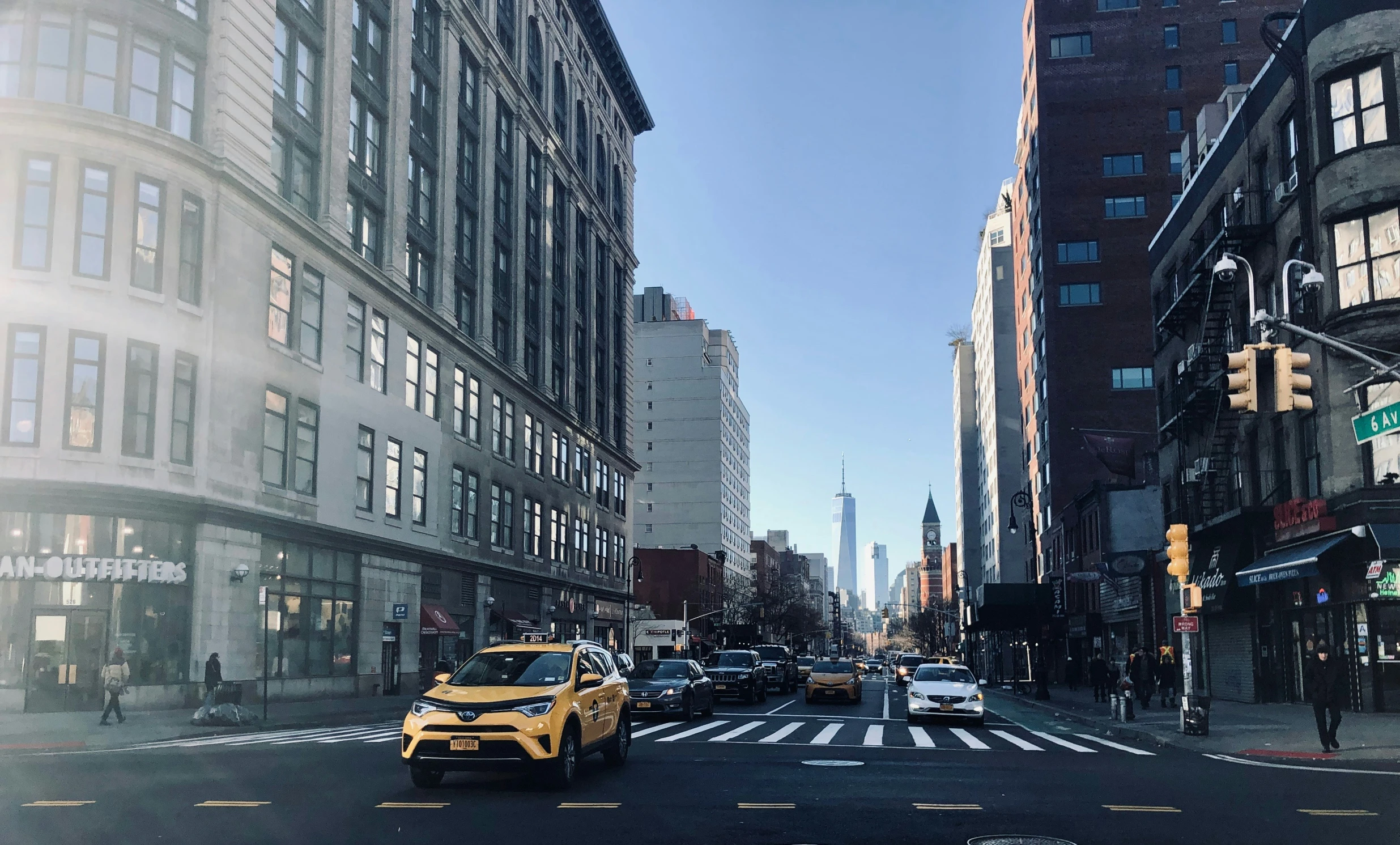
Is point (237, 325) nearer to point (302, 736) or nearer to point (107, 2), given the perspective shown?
point (107, 2)

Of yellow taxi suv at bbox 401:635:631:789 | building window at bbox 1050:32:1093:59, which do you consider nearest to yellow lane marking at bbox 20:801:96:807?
yellow taxi suv at bbox 401:635:631:789

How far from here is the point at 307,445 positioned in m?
39.7

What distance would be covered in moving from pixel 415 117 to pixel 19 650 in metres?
28.4

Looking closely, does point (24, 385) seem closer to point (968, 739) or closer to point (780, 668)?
point (968, 739)

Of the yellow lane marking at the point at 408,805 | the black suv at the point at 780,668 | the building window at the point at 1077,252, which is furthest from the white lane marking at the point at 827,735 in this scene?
the building window at the point at 1077,252

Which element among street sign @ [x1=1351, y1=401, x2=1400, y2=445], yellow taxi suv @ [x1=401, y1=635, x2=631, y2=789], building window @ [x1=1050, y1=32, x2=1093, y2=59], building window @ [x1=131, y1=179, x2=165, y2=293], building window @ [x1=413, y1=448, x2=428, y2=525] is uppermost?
building window @ [x1=1050, y1=32, x2=1093, y2=59]

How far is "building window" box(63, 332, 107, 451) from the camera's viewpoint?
1198 inches

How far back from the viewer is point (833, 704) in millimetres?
40250

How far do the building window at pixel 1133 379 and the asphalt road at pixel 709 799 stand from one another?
2135 inches

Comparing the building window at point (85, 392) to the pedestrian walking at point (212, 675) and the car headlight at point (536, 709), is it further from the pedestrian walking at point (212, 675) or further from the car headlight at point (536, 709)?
the car headlight at point (536, 709)

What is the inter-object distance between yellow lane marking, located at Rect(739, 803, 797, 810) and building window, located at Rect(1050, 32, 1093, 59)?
71552 millimetres

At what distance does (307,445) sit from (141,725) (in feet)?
46.4

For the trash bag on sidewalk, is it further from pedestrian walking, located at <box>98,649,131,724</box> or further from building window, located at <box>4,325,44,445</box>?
building window, located at <box>4,325,44,445</box>

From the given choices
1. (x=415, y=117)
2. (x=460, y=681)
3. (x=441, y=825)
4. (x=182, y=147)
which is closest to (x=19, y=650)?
(x=182, y=147)
